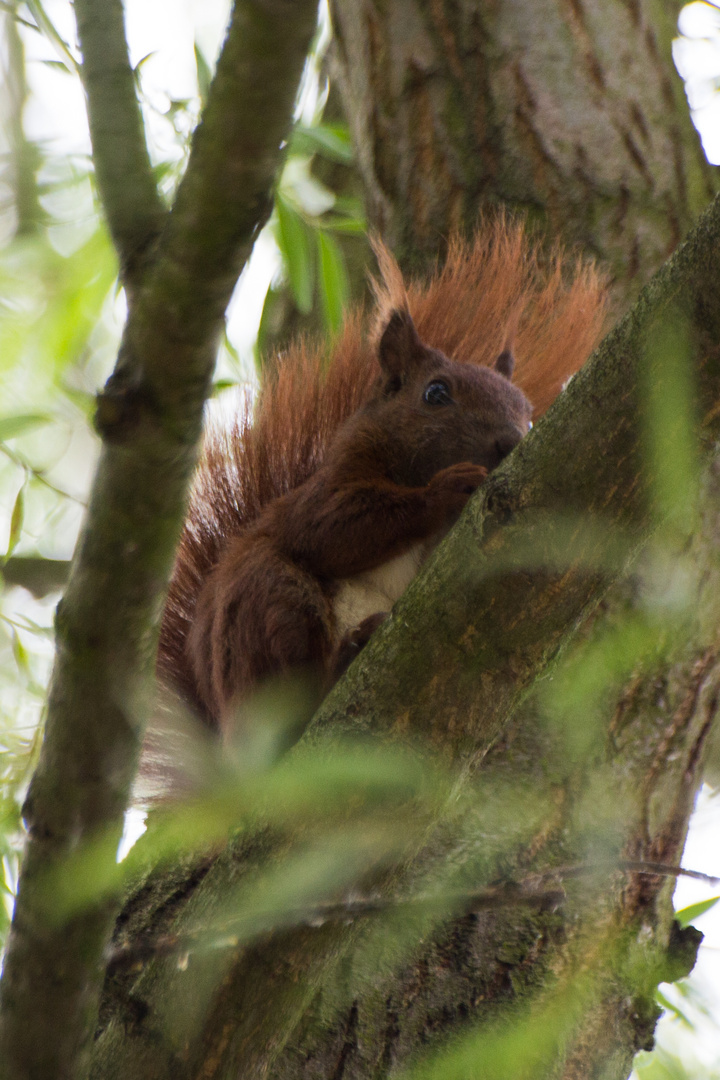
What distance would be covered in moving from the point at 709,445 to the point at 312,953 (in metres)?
0.54

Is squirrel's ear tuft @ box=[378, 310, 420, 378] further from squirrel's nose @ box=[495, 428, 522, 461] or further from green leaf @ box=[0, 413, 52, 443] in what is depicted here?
green leaf @ box=[0, 413, 52, 443]

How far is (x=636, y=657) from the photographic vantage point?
1277 mm

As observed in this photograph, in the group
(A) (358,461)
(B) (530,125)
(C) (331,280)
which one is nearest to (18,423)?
(A) (358,461)

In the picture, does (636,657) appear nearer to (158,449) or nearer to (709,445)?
(709,445)

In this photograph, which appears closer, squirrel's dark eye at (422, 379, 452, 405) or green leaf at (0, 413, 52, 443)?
green leaf at (0, 413, 52, 443)

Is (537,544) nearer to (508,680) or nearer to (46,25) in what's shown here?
(508,680)

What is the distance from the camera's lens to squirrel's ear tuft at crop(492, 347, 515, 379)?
1.76 metres

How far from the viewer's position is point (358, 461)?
1.57 meters

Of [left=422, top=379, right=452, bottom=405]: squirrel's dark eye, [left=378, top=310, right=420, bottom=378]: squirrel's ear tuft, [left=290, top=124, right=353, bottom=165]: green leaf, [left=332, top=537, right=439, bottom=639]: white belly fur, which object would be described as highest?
[left=290, top=124, right=353, bottom=165]: green leaf

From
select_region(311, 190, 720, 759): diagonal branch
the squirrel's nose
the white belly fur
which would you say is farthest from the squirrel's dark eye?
select_region(311, 190, 720, 759): diagonal branch

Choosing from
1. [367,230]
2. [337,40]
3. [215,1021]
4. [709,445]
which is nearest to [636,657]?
[709,445]

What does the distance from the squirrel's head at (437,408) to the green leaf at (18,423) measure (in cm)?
52

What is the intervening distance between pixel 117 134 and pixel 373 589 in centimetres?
87

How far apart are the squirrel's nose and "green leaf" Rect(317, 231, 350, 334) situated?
51cm
